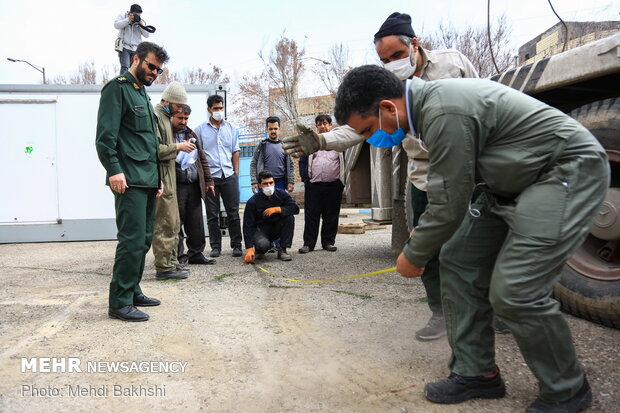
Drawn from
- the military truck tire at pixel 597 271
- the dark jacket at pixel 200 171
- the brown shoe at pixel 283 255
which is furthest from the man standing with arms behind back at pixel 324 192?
the military truck tire at pixel 597 271

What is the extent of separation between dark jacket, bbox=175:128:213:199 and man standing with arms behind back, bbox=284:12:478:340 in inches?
103

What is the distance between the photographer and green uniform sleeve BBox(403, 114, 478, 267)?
1767mm

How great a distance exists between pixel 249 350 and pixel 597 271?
198 cm

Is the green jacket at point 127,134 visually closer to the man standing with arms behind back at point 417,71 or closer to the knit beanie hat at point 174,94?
the man standing with arms behind back at point 417,71

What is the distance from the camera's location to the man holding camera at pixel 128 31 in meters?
7.32

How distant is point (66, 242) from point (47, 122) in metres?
1.81

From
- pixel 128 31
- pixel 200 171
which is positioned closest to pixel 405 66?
pixel 200 171

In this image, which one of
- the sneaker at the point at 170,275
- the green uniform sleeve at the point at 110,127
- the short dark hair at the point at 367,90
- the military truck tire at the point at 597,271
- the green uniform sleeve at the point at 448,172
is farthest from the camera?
the sneaker at the point at 170,275

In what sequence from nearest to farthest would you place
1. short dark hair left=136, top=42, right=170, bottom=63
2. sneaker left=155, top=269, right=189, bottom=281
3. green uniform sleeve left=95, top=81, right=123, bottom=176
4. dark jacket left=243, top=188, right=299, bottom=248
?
green uniform sleeve left=95, top=81, right=123, bottom=176 → short dark hair left=136, top=42, right=170, bottom=63 → sneaker left=155, top=269, right=189, bottom=281 → dark jacket left=243, top=188, right=299, bottom=248

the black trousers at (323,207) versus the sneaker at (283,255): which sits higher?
the black trousers at (323,207)

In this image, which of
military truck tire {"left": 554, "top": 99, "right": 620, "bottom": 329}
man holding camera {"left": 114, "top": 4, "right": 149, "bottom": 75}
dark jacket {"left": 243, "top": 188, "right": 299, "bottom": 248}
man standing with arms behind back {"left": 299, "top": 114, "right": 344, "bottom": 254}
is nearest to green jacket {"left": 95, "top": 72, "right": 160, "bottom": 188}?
dark jacket {"left": 243, "top": 188, "right": 299, "bottom": 248}

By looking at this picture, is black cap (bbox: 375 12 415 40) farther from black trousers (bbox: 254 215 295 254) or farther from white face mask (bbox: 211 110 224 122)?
white face mask (bbox: 211 110 224 122)

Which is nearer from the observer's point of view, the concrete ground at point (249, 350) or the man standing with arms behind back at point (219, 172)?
the concrete ground at point (249, 350)

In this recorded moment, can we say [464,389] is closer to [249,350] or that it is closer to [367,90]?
[249,350]
